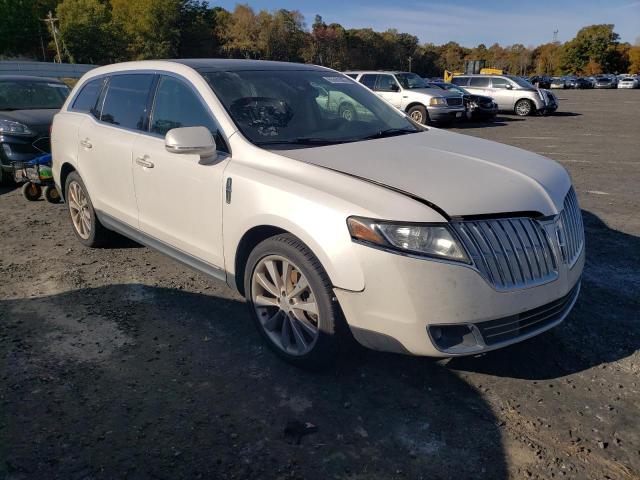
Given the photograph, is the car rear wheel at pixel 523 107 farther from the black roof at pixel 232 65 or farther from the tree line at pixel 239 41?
the tree line at pixel 239 41

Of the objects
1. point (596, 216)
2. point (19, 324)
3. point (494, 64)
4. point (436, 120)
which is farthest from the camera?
A: point (494, 64)

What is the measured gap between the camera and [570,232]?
9.88 ft

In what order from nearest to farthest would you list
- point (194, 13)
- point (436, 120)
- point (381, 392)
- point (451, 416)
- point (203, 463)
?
point (203, 463) → point (451, 416) → point (381, 392) → point (436, 120) → point (194, 13)

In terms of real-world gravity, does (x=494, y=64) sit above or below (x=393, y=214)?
above

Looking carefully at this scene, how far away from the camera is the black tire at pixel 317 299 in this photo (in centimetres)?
273

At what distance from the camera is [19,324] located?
3709mm

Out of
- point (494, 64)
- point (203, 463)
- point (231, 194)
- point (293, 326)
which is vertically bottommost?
point (203, 463)

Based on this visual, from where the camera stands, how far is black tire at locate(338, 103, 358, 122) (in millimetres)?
3889

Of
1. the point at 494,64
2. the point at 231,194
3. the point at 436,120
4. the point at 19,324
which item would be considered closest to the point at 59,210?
the point at 19,324

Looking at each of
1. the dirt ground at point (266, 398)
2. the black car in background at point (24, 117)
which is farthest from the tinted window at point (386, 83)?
the dirt ground at point (266, 398)

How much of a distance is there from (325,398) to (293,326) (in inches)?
17.8

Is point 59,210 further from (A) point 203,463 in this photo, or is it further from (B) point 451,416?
(B) point 451,416

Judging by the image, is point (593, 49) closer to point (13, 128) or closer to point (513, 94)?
point (513, 94)

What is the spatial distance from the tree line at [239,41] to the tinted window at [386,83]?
59480 millimetres
